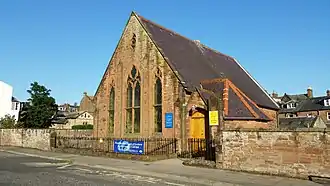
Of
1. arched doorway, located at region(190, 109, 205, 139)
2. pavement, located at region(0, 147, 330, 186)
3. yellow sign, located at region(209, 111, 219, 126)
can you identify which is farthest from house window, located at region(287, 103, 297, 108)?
pavement, located at region(0, 147, 330, 186)

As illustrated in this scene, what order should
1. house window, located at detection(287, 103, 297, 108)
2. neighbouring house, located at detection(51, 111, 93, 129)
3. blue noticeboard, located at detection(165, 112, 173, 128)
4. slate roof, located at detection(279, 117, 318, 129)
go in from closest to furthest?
blue noticeboard, located at detection(165, 112, 173, 128)
slate roof, located at detection(279, 117, 318, 129)
neighbouring house, located at detection(51, 111, 93, 129)
house window, located at detection(287, 103, 297, 108)

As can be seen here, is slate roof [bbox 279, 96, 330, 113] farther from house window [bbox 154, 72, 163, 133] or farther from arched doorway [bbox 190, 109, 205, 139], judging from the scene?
arched doorway [bbox 190, 109, 205, 139]

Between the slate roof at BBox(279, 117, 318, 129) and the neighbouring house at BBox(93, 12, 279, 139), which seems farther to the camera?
the slate roof at BBox(279, 117, 318, 129)

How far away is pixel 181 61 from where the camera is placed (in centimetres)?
2552

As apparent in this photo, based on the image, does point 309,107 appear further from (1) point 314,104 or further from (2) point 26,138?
(2) point 26,138

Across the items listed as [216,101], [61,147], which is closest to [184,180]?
[216,101]

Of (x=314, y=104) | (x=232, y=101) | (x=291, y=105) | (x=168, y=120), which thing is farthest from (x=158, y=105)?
(x=291, y=105)

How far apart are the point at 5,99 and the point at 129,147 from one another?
57194 millimetres

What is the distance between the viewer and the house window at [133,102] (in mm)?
25781

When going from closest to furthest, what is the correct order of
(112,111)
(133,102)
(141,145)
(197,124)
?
(141,145), (197,124), (133,102), (112,111)

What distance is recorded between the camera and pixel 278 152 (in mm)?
13047

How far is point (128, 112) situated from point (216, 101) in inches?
439

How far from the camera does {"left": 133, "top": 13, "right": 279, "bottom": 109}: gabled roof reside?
2430 cm

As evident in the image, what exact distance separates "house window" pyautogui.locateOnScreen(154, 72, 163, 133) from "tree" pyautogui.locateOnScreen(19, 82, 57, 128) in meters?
35.3
